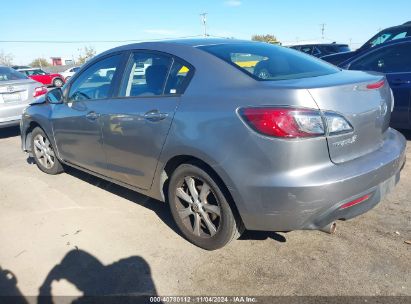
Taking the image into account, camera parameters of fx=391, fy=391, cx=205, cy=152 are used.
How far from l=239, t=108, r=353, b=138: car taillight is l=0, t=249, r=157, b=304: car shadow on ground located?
53.4 inches

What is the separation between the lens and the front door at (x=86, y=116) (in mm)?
3836

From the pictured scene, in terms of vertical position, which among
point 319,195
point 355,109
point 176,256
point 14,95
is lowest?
point 176,256

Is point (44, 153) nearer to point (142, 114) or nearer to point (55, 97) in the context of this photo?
point (55, 97)

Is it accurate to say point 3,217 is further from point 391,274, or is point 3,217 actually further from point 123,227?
point 391,274

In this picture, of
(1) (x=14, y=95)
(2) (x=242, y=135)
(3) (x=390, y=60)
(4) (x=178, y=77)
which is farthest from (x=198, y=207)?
(1) (x=14, y=95)

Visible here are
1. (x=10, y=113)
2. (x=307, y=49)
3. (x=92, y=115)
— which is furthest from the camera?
(x=307, y=49)

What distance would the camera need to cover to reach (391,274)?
266 centimetres

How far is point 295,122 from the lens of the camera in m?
2.41

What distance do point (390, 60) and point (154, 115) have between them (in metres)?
4.32

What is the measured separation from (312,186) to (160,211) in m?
1.91

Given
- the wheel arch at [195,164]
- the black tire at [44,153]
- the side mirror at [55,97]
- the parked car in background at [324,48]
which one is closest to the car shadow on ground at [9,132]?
the black tire at [44,153]

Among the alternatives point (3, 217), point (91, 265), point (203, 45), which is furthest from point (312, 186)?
point (3, 217)

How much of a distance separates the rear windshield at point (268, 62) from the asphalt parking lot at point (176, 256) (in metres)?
1.32

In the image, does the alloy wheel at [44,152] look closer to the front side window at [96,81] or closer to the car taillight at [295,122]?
the front side window at [96,81]
